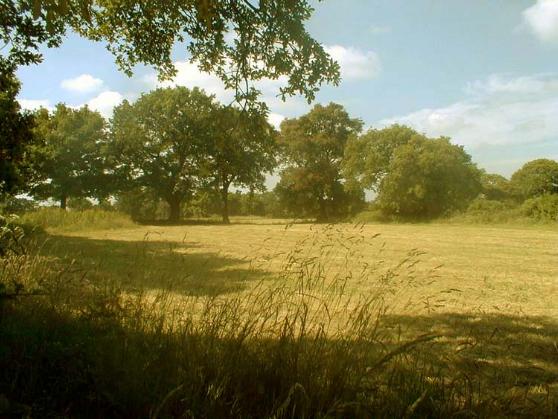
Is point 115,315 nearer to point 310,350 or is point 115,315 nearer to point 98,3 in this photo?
point 310,350

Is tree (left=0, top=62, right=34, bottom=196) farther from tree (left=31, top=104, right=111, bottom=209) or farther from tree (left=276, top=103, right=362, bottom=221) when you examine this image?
tree (left=276, top=103, right=362, bottom=221)

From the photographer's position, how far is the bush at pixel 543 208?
3562 centimetres

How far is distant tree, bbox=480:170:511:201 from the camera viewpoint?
Answer: 191 ft

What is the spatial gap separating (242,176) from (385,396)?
145 ft

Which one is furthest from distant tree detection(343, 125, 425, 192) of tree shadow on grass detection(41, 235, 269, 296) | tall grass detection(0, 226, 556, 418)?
tall grass detection(0, 226, 556, 418)

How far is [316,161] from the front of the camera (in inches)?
2320

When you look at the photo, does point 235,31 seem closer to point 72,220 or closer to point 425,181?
point 72,220

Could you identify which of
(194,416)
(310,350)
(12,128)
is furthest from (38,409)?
(12,128)

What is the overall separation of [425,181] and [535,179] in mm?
19226

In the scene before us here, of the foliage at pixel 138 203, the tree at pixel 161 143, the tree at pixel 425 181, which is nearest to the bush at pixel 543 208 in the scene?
the tree at pixel 425 181

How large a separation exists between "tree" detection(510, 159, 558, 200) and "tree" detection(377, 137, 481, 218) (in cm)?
1072

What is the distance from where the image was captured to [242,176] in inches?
1842

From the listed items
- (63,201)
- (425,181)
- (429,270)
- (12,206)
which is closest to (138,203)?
(63,201)

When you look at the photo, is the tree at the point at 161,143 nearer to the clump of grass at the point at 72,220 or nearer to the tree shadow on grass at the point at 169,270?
the clump of grass at the point at 72,220
